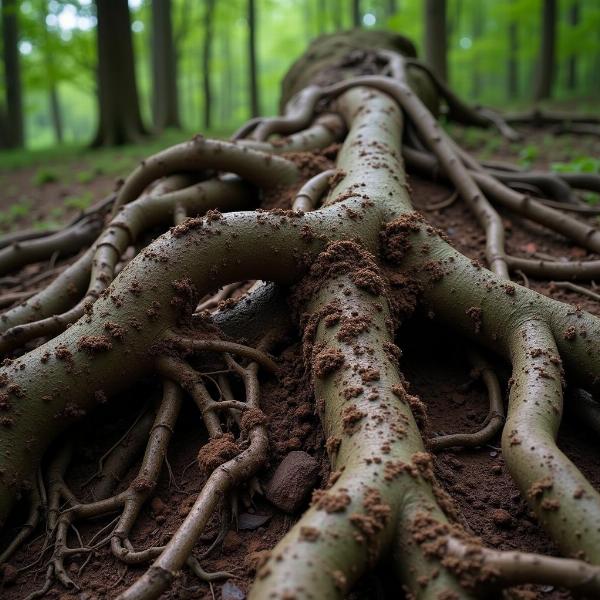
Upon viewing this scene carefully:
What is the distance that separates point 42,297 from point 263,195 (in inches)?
66.8

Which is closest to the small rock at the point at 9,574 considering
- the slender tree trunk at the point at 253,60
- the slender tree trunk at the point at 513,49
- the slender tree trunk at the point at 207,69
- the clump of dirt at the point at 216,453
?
the clump of dirt at the point at 216,453

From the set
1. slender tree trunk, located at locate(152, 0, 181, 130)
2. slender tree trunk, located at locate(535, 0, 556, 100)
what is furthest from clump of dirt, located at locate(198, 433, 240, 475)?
slender tree trunk, located at locate(152, 0, 181, 130)

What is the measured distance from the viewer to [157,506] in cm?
261

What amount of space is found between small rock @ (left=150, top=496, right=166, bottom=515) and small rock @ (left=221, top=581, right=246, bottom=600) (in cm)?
53

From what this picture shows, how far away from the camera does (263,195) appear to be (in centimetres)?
420

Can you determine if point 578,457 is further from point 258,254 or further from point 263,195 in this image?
point 263,195

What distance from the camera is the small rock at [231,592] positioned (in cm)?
216

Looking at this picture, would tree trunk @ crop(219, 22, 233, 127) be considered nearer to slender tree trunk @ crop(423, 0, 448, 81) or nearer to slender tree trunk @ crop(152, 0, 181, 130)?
slender tree trunk @ crop(152, 0, 181, 130)

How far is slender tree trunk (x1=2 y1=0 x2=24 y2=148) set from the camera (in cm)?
1672

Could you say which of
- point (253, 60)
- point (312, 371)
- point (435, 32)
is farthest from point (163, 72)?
point (312, 371)

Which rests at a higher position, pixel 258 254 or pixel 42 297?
pixel 258 254

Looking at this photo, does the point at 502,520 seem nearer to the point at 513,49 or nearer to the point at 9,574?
the point at 9,574

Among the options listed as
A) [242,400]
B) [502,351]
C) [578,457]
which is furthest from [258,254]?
[578,457]

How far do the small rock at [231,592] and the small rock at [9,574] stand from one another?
95cm
